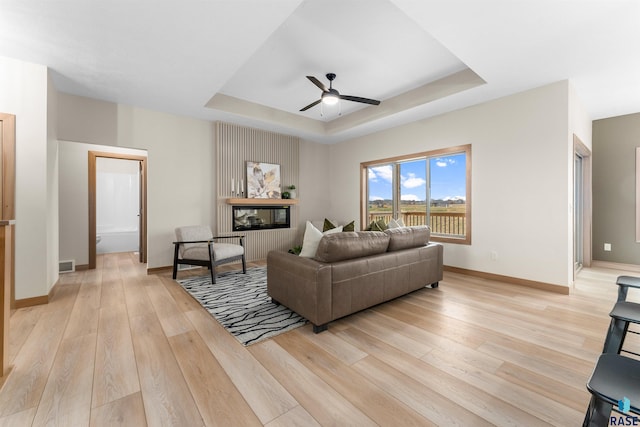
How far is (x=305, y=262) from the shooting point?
2387 millimetres

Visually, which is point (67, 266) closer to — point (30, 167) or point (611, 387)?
point (30, 167)

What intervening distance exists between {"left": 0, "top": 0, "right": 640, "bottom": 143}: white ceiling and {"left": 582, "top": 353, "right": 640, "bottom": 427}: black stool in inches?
93.5

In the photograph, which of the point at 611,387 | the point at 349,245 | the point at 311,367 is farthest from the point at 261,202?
the point at 611,387

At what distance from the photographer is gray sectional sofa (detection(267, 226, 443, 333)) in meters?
2.27

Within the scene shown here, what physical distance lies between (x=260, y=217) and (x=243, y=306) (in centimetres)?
281

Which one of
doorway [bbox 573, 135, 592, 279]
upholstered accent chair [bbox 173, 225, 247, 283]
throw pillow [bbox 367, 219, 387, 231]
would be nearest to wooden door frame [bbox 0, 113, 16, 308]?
upholstered accent chair [bbox 173, 225, 247, 283]

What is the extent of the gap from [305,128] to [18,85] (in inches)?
153

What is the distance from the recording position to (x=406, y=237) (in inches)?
123

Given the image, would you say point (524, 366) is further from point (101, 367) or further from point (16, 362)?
point (16, 362)

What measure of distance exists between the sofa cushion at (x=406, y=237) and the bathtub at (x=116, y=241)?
5.99 meters

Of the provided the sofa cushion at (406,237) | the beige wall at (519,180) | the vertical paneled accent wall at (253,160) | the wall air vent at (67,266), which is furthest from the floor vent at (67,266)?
the beige wall at (519,180)

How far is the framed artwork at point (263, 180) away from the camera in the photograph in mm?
5227

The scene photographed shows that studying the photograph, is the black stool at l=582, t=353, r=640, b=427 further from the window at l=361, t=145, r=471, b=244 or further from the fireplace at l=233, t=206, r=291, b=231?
the fireplace at l=233, t=206, r=291, b=231

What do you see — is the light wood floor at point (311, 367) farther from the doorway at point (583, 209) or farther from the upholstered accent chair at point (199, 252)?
the doorway at point (583, 209)
